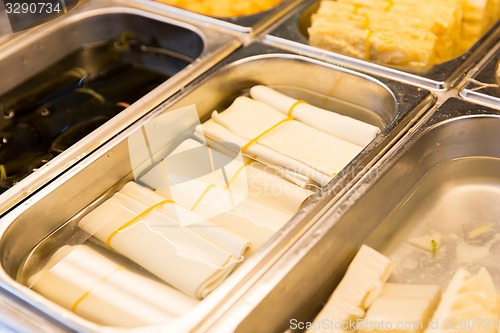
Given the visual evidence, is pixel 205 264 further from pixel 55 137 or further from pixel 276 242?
pixel 55 137

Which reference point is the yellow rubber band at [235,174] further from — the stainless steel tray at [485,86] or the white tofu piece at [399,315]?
the stainless steel tray at [485,86]

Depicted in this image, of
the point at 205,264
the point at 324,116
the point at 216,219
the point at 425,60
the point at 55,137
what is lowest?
the point at 205,264

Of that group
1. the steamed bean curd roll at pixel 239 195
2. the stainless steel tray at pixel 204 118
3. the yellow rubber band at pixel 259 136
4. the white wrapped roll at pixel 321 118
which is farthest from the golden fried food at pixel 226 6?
the steamed bean curd roll at pixel 239 195

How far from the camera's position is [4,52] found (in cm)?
186

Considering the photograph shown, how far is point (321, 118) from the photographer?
160 cm

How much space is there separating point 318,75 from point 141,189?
62cm

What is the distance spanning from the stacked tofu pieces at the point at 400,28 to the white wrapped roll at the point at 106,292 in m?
0.94

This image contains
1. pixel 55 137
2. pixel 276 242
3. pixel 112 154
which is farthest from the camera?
pixel 55 137

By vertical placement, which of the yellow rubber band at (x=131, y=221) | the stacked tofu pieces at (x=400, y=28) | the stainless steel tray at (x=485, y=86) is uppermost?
the stacked tofu pieces at (x=400, y=28)

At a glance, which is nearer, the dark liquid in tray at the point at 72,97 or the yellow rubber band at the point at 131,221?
the yellow rubber band at the point at 131,221

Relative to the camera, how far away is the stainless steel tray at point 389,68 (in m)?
1.58

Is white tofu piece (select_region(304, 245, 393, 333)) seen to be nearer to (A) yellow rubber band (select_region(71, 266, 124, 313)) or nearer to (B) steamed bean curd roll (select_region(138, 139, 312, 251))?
(B) steamed bean curd roll (select_region(138, 139, 312, 251))

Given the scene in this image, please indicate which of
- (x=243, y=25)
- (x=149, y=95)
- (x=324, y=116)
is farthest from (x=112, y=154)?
(x=243, y=25)

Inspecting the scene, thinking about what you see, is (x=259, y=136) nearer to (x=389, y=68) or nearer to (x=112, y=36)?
(x=389, y=68)
